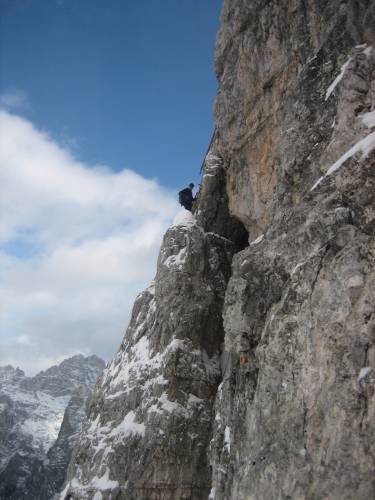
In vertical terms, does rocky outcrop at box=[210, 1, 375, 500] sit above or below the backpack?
below

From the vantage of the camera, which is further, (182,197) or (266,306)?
(182,197)

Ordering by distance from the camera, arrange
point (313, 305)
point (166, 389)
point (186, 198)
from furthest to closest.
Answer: point (186, 198), point (166, 389), point (313, 305)

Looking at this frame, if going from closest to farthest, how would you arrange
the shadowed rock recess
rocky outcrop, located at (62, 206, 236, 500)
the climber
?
1. the shadowed rock recess
2. rocky outcrop, located at (62, 206, 236, 500)
3. the climber

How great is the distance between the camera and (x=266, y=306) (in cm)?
1377

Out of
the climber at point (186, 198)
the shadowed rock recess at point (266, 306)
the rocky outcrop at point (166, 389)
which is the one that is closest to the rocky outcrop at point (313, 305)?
the shadowed rock recess at point (266, 306)

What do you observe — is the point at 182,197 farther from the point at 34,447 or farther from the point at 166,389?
the point at 34,447

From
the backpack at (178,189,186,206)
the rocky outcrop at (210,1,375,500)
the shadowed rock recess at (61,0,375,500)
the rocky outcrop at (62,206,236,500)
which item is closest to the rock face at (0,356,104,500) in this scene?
the rocky outcrop at (62,206,236,500)

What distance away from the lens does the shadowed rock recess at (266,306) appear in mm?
10031

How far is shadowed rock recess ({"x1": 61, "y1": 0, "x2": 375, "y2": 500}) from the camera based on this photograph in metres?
10.0

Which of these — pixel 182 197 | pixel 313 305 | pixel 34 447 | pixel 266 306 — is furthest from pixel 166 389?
pixel 34 447

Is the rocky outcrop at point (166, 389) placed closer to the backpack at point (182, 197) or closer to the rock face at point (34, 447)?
the backpack at point (182, 197)

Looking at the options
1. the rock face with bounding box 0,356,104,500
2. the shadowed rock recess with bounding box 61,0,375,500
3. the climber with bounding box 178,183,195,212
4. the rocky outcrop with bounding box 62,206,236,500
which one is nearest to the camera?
the shadowed rock recess with bounding box 61,0,375,500

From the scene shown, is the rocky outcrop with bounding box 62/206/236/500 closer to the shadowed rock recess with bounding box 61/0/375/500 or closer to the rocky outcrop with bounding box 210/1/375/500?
the shadowed rock recess with bounding box 61/0/375/500

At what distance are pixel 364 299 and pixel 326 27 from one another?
1242cm
